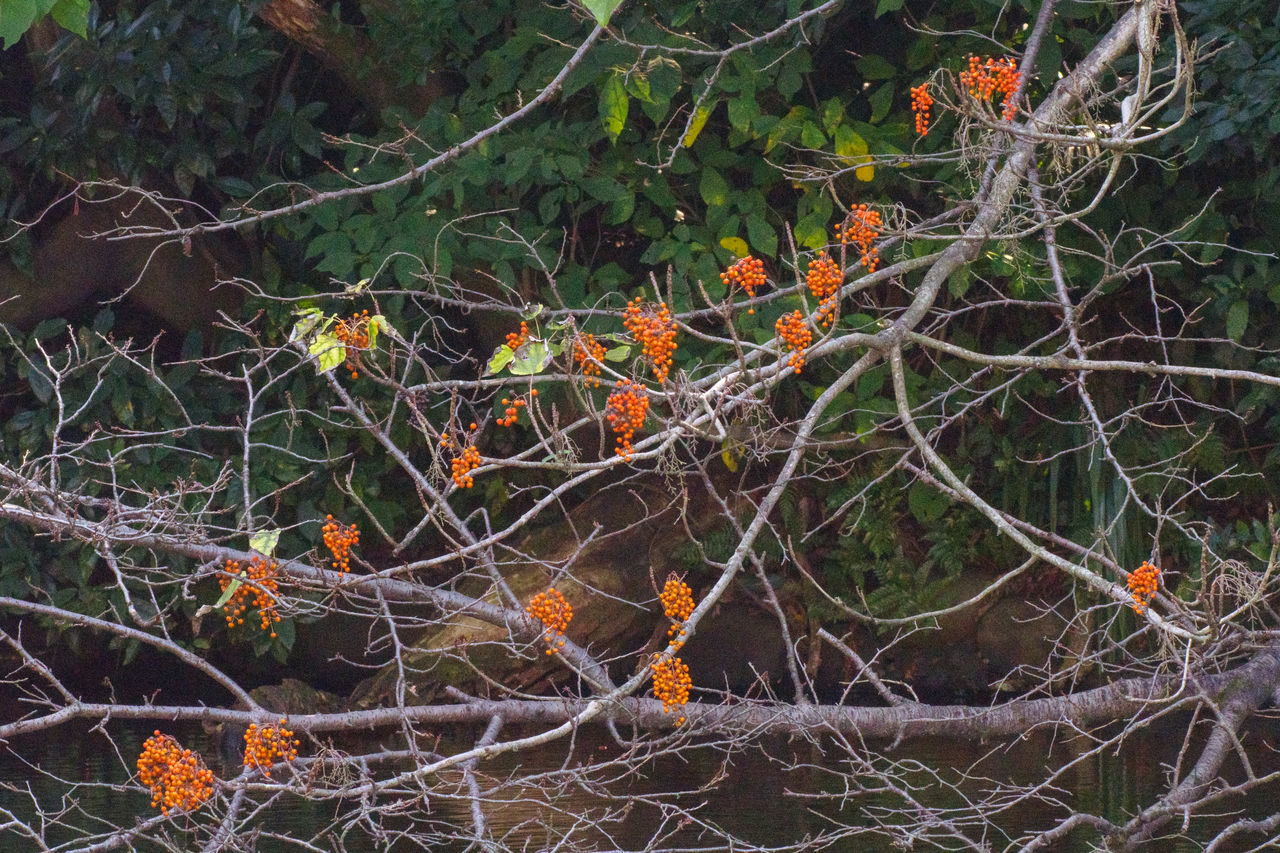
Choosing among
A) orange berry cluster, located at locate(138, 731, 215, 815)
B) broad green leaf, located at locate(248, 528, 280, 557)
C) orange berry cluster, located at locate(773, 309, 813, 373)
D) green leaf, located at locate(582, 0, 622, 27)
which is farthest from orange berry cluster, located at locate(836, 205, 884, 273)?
orange berry cluster, located at locate(138, 731, 215, 815)

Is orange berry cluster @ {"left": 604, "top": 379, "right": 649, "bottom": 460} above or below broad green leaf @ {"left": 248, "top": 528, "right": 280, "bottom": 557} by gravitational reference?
above

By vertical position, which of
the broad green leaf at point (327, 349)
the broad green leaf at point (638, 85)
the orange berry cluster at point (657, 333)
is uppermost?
the orange berry cluster at point (657, 333)

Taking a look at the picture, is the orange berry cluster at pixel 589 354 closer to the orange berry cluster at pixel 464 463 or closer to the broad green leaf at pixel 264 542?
the orange berry cluster at pixel 464 463

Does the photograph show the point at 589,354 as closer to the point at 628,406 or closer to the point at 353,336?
the point at 628,406

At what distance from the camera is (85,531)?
242 cm

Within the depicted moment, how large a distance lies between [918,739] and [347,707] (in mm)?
1946

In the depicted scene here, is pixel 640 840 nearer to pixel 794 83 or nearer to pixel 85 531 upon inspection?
pixel 85 531

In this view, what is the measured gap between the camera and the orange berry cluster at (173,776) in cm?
195

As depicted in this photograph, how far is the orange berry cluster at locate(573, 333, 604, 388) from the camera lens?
2.00 meters

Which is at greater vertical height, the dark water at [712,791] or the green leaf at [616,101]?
the green leaf at [616,101]

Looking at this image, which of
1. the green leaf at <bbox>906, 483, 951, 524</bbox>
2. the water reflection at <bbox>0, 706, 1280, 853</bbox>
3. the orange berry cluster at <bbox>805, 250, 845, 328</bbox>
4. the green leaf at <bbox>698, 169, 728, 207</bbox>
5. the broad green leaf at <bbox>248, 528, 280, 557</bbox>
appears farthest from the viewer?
the green leaf at <bbox>906, 483, 951, 524</bbox>

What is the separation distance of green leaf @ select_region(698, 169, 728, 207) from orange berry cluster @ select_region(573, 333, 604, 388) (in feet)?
5.53

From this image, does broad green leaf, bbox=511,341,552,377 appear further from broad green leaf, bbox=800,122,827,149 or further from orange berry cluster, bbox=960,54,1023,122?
broad green leaf, bbox=800,122,827,149

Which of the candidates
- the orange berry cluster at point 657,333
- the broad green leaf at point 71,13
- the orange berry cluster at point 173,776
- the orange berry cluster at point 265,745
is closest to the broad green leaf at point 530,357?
the orange berry cluster at point 657,333
